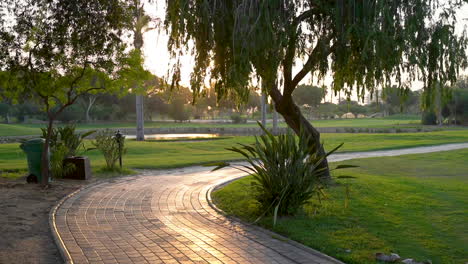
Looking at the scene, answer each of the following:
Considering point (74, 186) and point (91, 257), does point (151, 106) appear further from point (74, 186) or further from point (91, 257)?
point (91, 257)

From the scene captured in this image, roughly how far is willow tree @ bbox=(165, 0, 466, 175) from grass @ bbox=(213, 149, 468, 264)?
1948 millimetres

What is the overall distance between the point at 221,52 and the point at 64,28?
473 centimetres

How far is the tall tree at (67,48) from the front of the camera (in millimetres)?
12062

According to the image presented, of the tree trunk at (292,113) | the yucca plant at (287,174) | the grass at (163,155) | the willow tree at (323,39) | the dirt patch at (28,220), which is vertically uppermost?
the willow tree at (323,39)

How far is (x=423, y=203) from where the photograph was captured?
1005cm

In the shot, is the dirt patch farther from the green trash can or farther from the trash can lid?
the trash can lid

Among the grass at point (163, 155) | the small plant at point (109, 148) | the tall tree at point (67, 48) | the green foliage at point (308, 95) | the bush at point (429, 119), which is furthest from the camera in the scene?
the green foliage at point (308, 95)

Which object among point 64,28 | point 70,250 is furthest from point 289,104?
point 70,250

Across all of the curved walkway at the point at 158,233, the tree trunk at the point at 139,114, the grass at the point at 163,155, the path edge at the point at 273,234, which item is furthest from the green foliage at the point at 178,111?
the path edge at the point at 273,234

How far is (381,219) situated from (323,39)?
3.74m

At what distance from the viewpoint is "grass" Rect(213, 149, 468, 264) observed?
6.72 metres

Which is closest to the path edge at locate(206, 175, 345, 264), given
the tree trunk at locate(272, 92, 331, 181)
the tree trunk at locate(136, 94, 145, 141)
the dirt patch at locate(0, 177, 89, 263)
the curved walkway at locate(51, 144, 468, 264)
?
the curved walkway at locate(51, 144, 468, 264)

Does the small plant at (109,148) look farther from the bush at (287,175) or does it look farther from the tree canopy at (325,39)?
the bush at (287,175)

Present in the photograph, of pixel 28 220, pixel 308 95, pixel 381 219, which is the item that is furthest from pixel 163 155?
pixel 308 95
